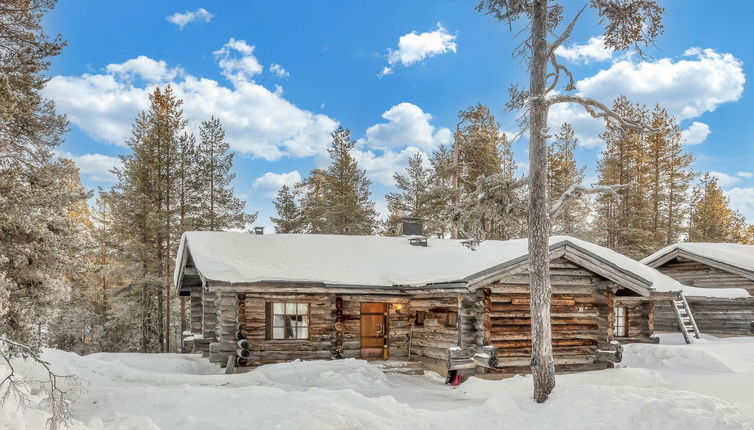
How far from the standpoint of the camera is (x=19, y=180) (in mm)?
11844

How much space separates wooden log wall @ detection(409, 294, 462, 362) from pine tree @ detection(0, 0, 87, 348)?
9.72m

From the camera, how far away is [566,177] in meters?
31.5

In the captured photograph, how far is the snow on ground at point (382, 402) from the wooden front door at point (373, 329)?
295 centimetres

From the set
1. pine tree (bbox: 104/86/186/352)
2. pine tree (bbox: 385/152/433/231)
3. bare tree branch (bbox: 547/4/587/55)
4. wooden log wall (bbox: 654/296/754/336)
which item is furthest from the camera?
pine tree (bbox: 385/152/433/231)

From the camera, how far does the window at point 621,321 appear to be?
59.4ft

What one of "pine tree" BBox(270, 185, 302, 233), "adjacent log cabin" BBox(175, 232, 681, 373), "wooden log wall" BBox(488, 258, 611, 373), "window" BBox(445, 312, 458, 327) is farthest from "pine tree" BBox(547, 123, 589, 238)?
"window" BBox(445, 312, 458, 327)

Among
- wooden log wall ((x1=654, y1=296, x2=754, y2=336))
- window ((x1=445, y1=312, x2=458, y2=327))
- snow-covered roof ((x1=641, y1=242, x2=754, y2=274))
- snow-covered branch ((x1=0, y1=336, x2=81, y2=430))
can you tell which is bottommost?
wooden log wall ((x1=654, y1=296, x2=754, y2=336))

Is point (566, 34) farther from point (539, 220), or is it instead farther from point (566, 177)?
point (566, 177)

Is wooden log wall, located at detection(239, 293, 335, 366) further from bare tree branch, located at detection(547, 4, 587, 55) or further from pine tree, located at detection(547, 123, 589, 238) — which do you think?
pine tree, located at detection(547, 123, 589, 238)

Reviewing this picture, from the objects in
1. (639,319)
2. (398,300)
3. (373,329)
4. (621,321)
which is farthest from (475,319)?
(639,319)

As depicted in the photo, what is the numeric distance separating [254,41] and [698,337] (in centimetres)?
2051

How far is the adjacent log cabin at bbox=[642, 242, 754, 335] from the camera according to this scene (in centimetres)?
1931

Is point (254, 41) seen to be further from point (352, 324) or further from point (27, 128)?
point (352, 324)

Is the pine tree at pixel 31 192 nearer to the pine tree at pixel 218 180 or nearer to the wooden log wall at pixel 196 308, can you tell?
the wooden log wall at pixel 196 308
